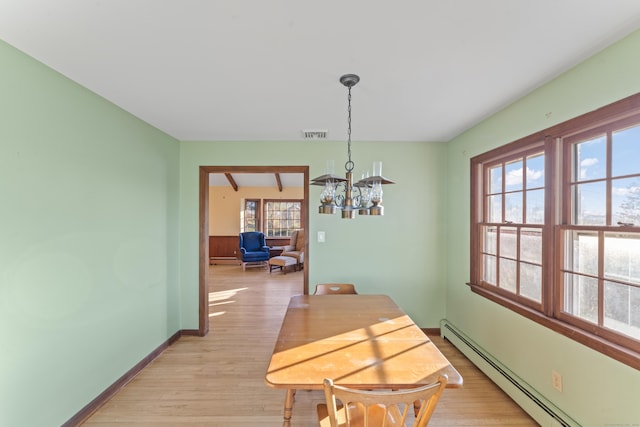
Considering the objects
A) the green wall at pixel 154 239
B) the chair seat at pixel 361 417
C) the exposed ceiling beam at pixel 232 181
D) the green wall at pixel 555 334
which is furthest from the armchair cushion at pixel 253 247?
the chair seat at pixel 361 417

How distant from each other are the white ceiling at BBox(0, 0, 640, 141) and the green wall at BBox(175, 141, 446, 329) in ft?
3.26

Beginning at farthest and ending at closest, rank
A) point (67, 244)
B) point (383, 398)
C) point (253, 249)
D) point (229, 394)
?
point (253, 249) < point (229, 394) < point (67, 244) < point (383, 398)

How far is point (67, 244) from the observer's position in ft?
6.16

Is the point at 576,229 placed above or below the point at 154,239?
above

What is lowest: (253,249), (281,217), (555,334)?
(253,249)

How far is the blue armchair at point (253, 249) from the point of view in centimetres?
728

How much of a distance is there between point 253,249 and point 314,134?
5.19 m

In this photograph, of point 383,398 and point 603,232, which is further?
point 603,232

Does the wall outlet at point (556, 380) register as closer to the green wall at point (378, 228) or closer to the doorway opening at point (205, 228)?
the green wall at point (378, 228)

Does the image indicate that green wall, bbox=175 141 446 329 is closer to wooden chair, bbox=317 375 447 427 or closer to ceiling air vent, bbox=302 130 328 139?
ceiling air vent, bbox=302 130 328 139

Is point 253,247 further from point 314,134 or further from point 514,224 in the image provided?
point 514,224

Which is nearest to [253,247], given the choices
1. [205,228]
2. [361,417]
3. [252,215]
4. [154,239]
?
[252,215]

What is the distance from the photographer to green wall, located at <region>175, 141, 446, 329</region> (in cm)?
336

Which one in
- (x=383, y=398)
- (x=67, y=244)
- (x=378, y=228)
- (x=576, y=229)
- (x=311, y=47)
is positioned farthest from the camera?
(x=378, y=228)
